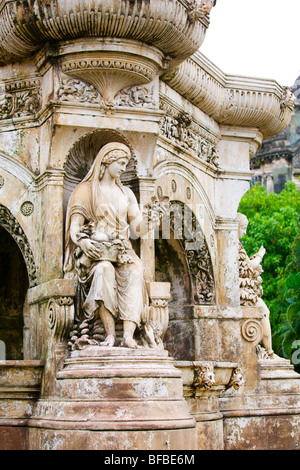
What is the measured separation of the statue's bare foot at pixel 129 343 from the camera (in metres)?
9.18

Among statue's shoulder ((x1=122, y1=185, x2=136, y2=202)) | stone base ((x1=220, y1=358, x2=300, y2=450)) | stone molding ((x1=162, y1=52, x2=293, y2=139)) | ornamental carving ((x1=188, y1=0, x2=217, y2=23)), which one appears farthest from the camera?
stone molding ((x1=162, y1=52, x2=293, y2=139))

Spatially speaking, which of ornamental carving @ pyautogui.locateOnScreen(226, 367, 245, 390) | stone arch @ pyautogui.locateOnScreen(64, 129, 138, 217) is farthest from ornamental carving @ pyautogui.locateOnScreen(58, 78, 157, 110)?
ornamental carving @ pyautogui.locateOnScreen(226, 367, 245, 390)

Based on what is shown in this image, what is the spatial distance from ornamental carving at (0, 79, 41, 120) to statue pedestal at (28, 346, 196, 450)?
3079 millimetres

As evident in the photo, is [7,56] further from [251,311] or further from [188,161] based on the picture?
[251,311]

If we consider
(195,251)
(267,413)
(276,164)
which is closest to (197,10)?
(195,251)

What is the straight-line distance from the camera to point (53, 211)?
397 inches

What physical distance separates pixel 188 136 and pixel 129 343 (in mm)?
3924

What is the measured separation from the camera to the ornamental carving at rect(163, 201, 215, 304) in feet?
40.4

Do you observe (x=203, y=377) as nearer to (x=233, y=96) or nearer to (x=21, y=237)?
(x=21, y=237)

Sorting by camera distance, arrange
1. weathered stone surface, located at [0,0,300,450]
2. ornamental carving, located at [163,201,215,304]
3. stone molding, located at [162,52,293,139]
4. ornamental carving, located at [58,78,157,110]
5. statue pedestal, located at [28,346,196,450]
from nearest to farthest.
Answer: statue pedestal, located at [28,346,196,450], weathered stone surface, located at [0,0,300,450], ornamental carving, located at [58,78,157,110], stone molding, located at [162,52,293,139], ornamental carving, located at [163,201,215,304]

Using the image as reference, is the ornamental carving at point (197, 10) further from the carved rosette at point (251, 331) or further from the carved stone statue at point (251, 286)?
the carved rosette at point (251, 331)

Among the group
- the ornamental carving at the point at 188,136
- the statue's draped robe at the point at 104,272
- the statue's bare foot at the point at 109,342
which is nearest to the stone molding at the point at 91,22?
the ornamental carving at the point at 188,136

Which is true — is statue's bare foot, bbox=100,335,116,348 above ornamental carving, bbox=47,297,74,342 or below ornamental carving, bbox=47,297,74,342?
below

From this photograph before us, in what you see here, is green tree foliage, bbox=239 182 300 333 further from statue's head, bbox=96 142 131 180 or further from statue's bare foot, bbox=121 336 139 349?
statue's bare foot, bbox=121 336 139 349
